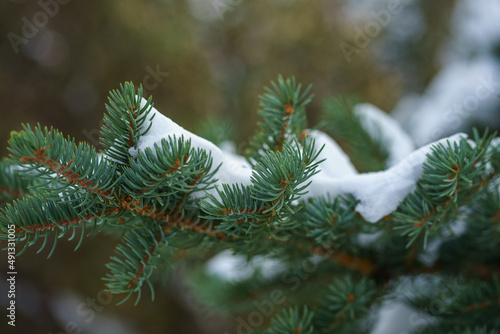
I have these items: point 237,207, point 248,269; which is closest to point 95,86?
point 248,269

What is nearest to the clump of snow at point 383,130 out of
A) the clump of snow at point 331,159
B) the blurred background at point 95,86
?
the clump of snow at point 331,159

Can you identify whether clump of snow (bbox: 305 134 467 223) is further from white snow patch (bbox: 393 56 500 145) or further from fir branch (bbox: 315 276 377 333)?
white snow patch (bbox: 393 56 500 145)

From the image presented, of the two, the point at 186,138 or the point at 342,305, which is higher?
the point at 186,138

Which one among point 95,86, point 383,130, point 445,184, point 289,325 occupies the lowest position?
point 289,325

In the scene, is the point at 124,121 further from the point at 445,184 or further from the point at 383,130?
the point at 383,130

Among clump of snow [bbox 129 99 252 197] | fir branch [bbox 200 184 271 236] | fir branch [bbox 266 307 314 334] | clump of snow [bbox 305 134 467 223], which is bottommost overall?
fir branch [bbox 266 307 314 334]

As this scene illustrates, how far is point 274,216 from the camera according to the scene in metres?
0.32

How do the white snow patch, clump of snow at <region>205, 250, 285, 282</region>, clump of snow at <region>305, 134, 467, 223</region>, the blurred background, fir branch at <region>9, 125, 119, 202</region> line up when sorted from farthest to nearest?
the blurred background, the white snow patch, clump of snow at <region>205, 250, 285, 282</region>, clump of snow at <region>305, 134, 467, 223</region>, fir branch at <region>9, 125, 119, 202</region>

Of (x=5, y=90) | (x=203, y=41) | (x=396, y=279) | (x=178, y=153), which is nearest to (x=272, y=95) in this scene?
(x=178, y=153)

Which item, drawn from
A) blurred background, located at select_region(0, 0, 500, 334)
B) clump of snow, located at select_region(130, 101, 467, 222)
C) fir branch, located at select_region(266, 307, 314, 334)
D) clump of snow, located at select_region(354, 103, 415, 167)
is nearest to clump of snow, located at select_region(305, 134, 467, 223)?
clump of snow, located at select_region(130, 101, 467, 222)

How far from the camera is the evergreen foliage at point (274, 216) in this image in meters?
0.29

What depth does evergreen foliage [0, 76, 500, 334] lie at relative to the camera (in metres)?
0.29

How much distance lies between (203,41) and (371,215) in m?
3.19

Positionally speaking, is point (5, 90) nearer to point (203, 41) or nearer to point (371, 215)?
point (203, 41)
